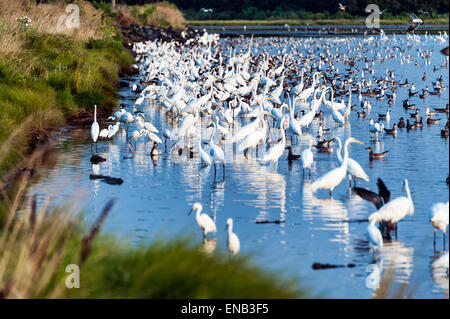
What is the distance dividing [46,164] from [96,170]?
117 cm

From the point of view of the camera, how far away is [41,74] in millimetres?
23406

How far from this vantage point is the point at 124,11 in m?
72.9

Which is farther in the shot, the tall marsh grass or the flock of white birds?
the flock of white birds

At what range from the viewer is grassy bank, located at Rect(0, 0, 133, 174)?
17.7 m

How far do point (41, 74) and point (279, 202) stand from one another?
41.5ft

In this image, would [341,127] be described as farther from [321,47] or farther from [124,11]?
[124,11]

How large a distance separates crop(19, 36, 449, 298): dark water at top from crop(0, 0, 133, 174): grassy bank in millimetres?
955

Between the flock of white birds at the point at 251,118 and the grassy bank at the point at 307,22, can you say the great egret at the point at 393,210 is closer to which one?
the flock of white birds at the point at 251,118

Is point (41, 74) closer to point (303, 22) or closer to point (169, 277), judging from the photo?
point (169, 277)

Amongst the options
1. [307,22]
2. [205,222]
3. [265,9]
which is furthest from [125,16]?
[205,222]

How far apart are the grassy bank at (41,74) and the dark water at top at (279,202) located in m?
0.95

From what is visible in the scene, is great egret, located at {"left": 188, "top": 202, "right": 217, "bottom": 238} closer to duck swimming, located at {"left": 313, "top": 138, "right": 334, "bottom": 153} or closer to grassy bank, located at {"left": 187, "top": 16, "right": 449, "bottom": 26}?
duck swimming, located at {"left": 313, "top": 138, "right": 334, "bottom": 153}

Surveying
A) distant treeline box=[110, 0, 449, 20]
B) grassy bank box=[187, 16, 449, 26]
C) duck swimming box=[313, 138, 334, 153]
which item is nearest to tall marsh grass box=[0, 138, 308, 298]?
duck swimming box=[313, 138, 334, 153]

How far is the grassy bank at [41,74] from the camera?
58.0 feet
